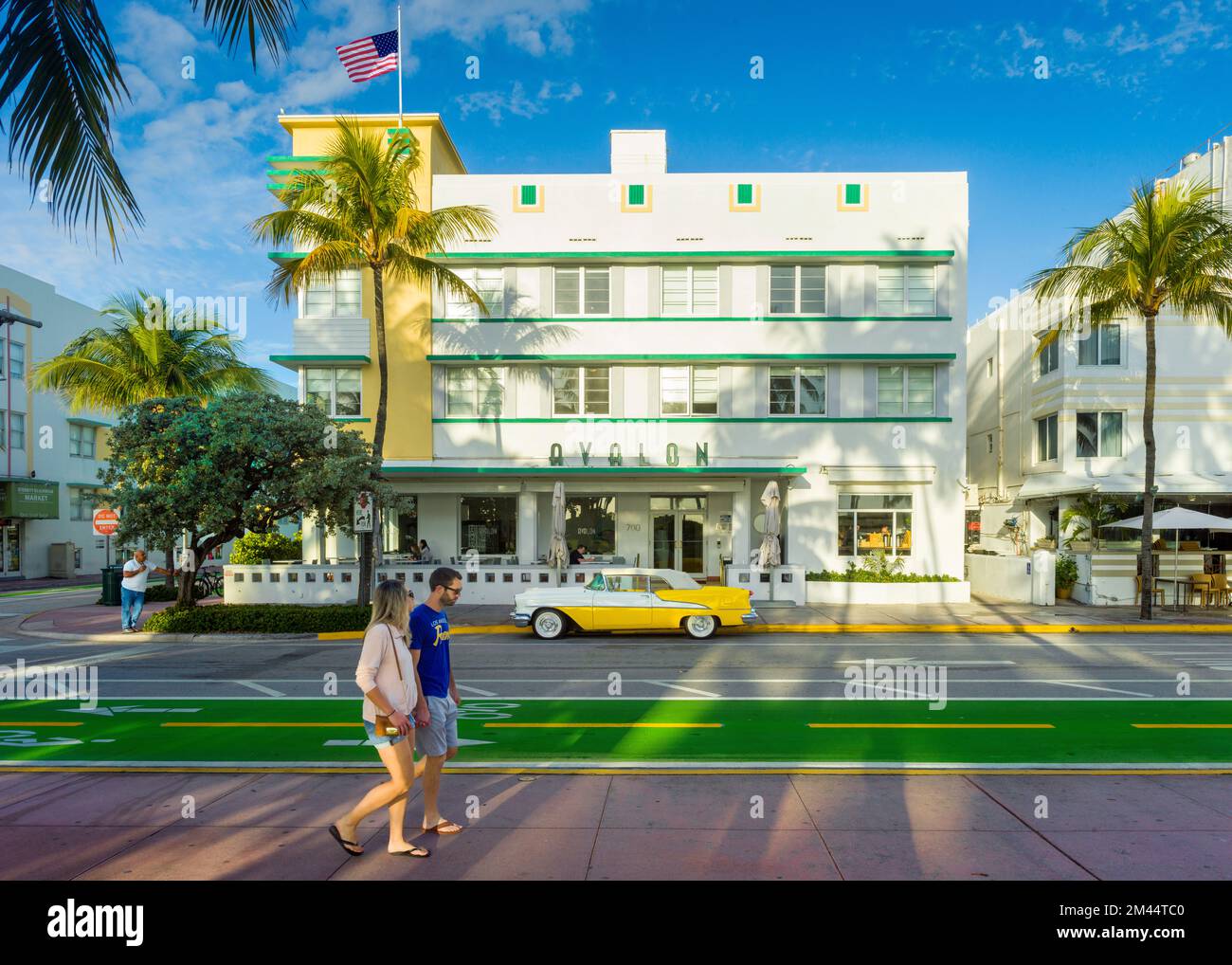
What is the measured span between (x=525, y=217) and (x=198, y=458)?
12891 millimetres

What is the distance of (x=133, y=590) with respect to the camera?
17203 mm

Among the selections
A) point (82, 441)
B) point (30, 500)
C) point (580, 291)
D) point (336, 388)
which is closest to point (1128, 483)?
point (580, 291)

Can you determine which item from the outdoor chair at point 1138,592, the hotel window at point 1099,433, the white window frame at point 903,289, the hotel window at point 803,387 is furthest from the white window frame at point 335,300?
the outdoor chair at point 1138,592

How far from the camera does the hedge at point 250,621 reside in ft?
56.4

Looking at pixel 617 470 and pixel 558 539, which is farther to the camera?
pixel 617 470

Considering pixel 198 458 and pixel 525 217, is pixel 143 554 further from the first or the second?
pixel 525 217

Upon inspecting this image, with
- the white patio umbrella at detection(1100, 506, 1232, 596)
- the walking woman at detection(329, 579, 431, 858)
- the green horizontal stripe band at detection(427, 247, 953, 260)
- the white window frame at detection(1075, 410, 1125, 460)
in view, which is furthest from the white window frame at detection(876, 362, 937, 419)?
the walking woman at detection(329, 579, 431, 858)

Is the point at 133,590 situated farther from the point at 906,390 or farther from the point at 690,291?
the point at 906,390

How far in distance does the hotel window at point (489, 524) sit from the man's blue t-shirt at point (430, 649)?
65.4 ft

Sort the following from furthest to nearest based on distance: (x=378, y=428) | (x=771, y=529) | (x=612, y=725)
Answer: (x=771, y=529), (x=378, y=428), (x=612, y=725)

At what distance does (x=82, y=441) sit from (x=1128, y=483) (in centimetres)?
4990

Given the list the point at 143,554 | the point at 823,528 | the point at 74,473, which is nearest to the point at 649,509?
the point at 823,528
